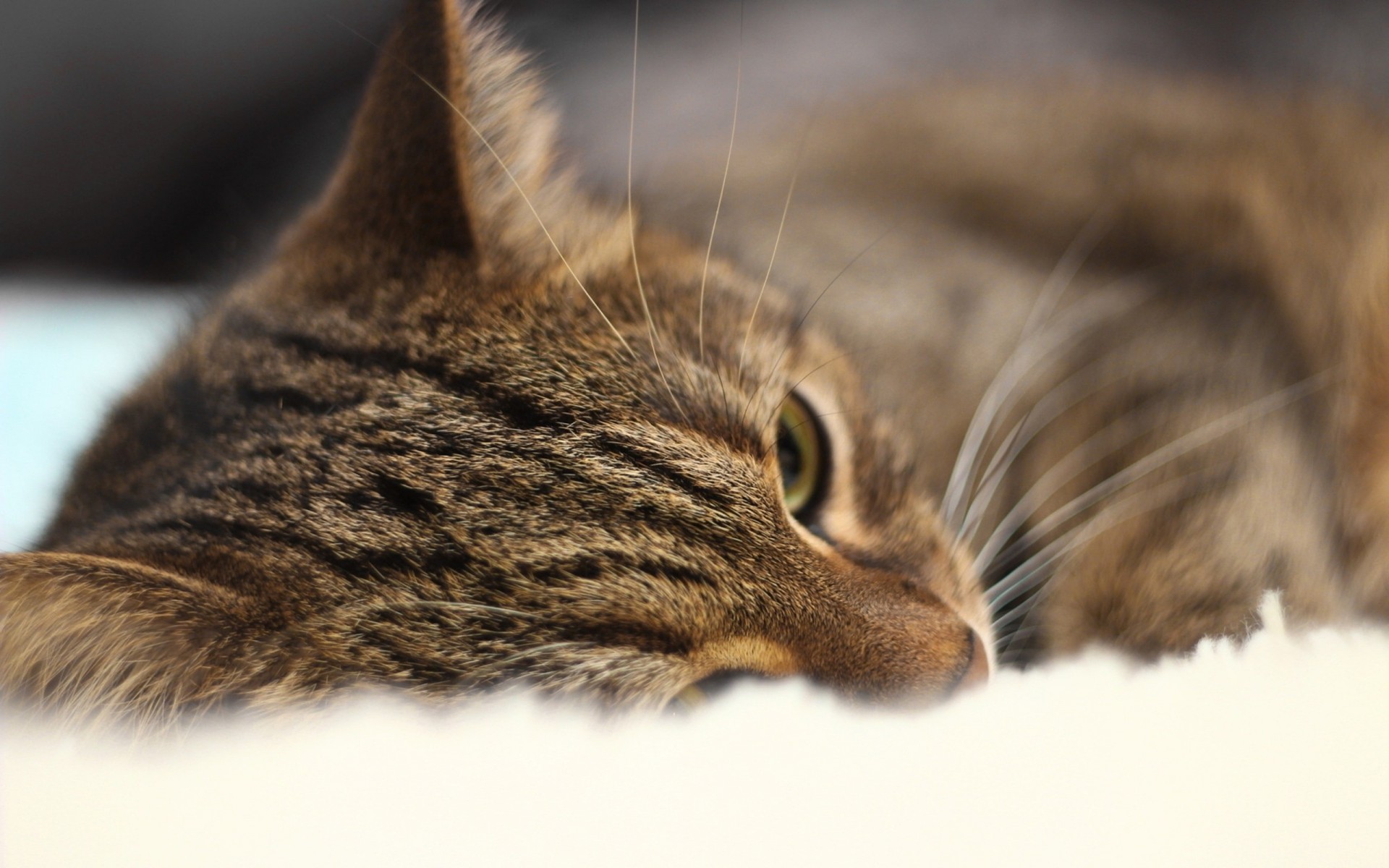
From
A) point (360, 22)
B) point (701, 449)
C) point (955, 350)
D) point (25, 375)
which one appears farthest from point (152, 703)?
point (955, 350)

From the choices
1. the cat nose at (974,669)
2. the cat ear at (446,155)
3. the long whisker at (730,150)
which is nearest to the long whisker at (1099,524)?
the cat nose at (974,669)

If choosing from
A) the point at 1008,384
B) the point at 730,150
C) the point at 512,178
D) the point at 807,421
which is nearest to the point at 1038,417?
the point at 1008,384

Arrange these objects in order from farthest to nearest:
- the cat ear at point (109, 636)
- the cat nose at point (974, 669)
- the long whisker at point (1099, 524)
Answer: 1. the long whisker at point (1099, 524)
2. the cat nose at point (974, 669)
3. the cat ear at point (109, 636)

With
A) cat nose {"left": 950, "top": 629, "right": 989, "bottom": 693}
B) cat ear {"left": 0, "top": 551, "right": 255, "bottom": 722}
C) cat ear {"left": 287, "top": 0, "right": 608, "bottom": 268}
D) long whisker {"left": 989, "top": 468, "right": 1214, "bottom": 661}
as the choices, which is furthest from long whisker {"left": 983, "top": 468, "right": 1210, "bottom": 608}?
cat ear {"left": 0, "top": 551, "right": 255, "bottom": 722}

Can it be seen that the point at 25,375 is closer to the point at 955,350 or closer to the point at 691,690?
the point at 691,690

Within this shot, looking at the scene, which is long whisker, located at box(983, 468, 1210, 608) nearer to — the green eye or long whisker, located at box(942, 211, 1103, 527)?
long whisker, located at box(942, 211, 1103, 527)

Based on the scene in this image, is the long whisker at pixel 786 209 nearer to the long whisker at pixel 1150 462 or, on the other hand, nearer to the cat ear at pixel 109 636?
the long whisker at pixel 1150 462
